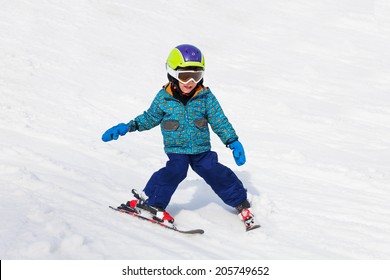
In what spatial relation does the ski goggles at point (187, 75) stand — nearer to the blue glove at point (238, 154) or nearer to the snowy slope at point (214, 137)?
the blue glove at point (238, 154)

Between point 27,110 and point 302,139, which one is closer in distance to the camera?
point 27,110

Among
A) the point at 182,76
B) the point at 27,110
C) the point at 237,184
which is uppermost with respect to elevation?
the point at 182,76

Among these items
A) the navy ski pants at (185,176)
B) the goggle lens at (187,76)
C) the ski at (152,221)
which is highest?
the goggle lens at (187,76)

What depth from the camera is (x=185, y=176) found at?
5250 mm

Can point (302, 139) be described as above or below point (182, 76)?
below

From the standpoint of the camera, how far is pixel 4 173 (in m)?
5.37

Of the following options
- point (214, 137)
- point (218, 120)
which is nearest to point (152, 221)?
point (218, 120)

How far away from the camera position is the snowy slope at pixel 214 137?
15.5 ft

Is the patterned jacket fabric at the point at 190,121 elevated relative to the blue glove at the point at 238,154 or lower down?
elevated

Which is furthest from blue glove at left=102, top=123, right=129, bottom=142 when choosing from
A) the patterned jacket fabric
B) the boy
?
the patterned jacket fabric

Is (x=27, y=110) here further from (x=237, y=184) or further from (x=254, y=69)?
(x=254, y=69)

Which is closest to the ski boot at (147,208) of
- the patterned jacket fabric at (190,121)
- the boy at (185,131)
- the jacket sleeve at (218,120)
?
the boy at (185,131)
